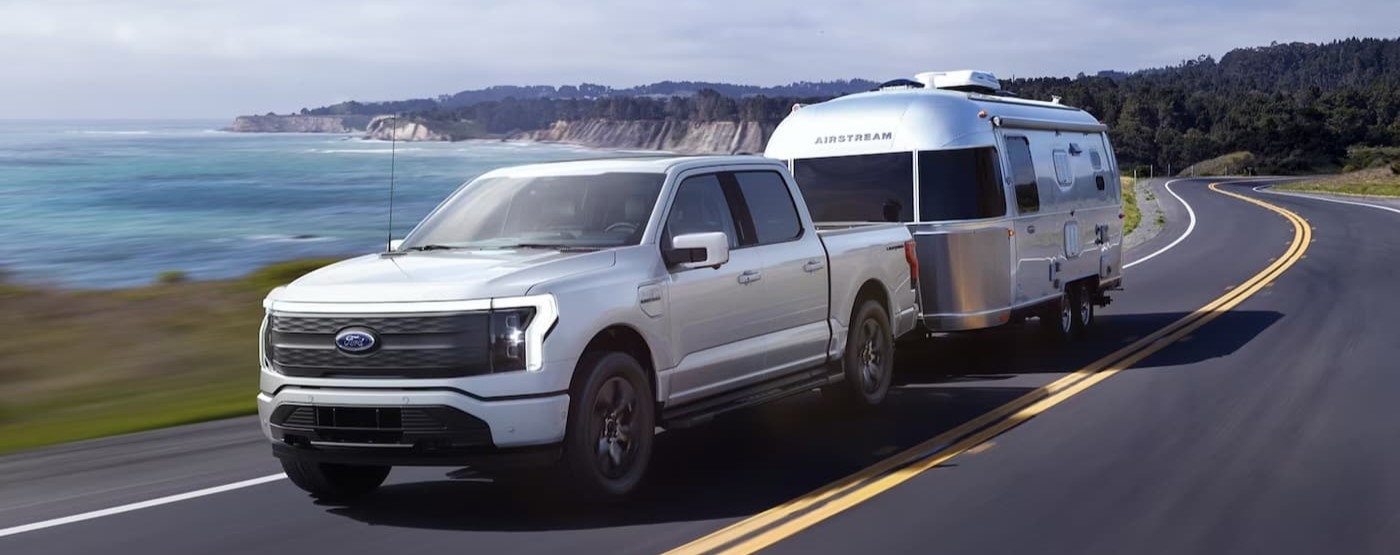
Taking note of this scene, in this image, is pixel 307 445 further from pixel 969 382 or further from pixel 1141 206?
pixel 1141 206

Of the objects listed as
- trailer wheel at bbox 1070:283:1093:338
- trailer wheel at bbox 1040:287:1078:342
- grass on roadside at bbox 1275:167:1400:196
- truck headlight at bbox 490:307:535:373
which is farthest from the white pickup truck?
grass on roadside at bbox 1275:167:1400:196

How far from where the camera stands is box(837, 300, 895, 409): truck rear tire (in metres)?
10.6

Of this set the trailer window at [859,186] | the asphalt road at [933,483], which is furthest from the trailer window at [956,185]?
the asphalt road at [933,483]

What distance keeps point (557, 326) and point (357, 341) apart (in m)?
0.96

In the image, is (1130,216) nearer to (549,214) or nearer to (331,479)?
(549,214)

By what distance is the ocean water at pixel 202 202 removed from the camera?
15.9 m

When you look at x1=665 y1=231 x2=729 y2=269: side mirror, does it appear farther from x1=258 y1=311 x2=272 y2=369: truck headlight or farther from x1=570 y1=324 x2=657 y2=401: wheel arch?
x1=258 y1=311 x2=272 y2=369: truck headlight

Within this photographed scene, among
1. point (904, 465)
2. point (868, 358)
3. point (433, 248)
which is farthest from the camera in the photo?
point (868, 358)

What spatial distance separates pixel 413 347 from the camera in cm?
700

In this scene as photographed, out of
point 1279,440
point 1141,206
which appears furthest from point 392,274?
point 1141,206

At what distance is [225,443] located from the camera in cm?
992

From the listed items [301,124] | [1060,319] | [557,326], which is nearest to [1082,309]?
[1060,319]

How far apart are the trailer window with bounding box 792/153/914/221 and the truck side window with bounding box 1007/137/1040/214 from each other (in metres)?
1.14

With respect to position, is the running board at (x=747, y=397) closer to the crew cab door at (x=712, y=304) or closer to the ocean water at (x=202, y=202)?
the crew cab door at (x=712, y=304)
